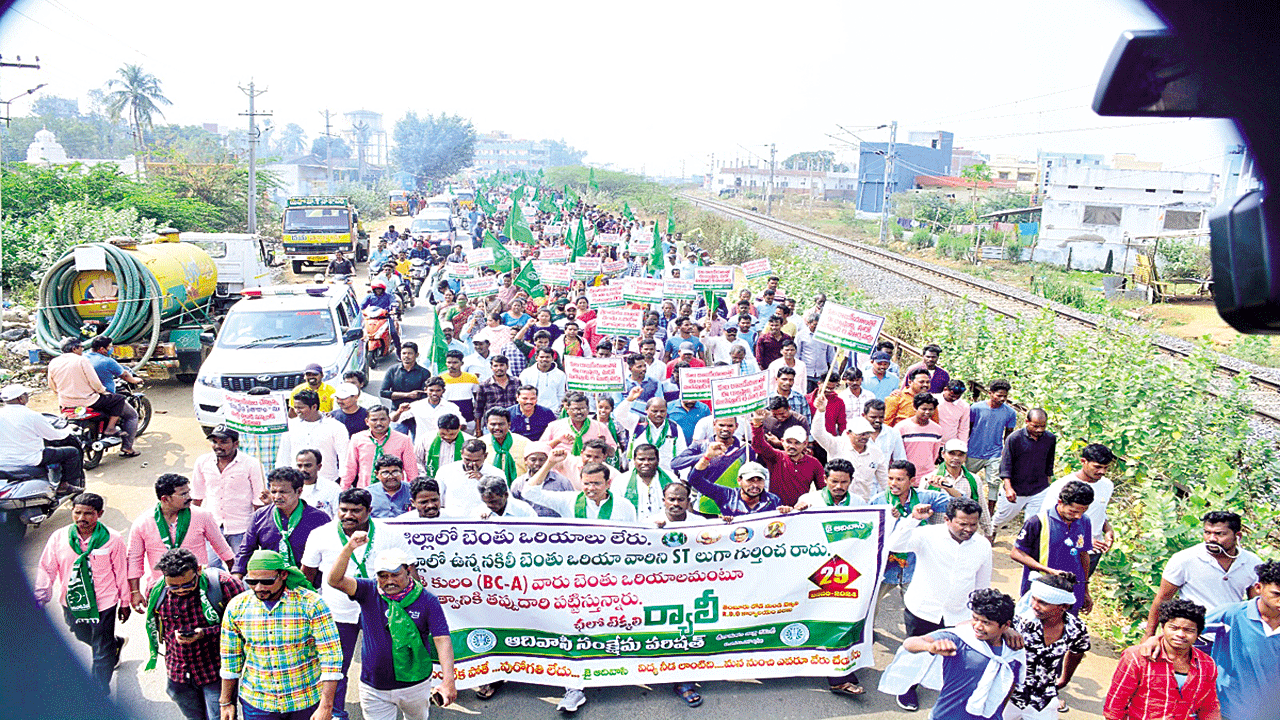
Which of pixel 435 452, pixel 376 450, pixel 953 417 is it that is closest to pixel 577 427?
pixel 435 452

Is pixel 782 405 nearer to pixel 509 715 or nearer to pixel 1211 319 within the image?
pixel 509 715

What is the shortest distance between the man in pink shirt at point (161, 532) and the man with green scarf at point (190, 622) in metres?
0.80

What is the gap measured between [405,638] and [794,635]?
2.52 m

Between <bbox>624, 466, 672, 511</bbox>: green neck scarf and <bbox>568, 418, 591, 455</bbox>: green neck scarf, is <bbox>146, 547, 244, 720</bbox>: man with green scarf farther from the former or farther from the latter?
<bbox>568, 418, 591, 455</bbox>: green neck scarf

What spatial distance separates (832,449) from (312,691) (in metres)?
4.77

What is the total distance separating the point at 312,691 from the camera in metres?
4.45

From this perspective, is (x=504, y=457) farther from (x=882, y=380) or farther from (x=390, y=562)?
(x=882, y=380)

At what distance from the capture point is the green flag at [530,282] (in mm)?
16250

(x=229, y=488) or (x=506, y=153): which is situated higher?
(x=506, y=153)

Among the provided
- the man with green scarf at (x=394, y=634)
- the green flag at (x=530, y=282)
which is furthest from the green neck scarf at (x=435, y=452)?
the green flag at (x=530, y=282)

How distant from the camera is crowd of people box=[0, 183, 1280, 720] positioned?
14.3 ft

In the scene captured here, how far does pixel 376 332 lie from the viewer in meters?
15.3

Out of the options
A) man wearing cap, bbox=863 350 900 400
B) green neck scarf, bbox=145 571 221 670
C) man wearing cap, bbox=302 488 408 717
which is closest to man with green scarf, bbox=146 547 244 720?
green neck scarf, bbox=145 571 221 670

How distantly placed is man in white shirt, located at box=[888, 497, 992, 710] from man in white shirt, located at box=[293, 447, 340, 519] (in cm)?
389
